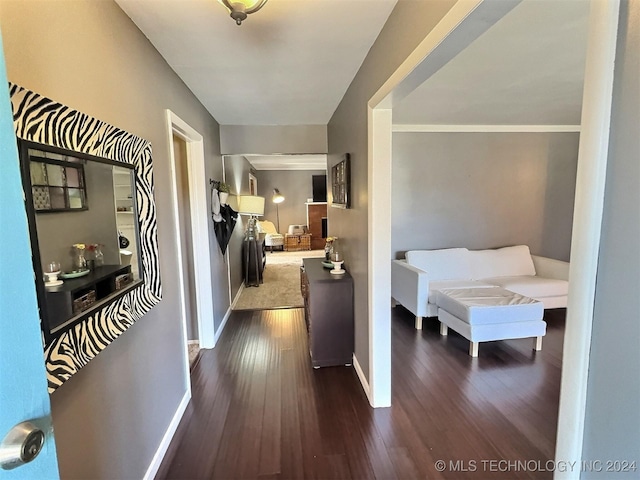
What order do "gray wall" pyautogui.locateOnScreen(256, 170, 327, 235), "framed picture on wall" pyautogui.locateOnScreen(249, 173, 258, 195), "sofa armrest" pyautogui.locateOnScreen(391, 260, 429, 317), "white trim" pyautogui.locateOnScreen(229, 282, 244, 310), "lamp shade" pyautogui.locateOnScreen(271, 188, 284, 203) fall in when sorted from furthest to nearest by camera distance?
"gray wall" pyautogui.locateOnScreen(256, 170, 327, 235), "lamp shade" pyautogui.locateOnScreen(271, 188, 284, 203), "framed picture on wall" pyautogui.locateOnScreen(249, 173, 258, 195), "white trim" pyautogui.locateOnScreen(229, 282, 244, 310), "sofa armrest" pyautogui.locateOnScreen(391, 260, 429, 317)

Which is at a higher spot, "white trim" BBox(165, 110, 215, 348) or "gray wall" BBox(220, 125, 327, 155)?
"gray wall" BBox(220, 125, 327, 155)

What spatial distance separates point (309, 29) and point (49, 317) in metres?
1.79

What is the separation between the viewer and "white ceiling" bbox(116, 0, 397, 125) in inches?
62.8

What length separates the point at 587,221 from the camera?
672mm

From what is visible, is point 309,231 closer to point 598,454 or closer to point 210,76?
point 210,76

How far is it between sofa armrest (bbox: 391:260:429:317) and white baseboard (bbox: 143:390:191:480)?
249cm

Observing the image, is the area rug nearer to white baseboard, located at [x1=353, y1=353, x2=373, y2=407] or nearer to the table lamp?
the table lamp

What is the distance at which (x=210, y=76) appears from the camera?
2.42 m

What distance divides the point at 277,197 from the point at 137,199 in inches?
303

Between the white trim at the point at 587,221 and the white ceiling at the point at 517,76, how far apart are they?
4.40 feet

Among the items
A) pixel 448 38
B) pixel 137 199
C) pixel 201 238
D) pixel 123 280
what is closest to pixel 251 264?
pixel 201 238

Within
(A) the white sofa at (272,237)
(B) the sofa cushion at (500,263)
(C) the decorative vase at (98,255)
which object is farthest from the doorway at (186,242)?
(A) the white sofa at (272,237)

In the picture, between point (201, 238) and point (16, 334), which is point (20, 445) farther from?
point (201, 238)

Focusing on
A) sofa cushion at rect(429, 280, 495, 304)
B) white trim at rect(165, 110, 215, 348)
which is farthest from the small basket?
sofa cushion at rect(429, 280, 495, 304)
